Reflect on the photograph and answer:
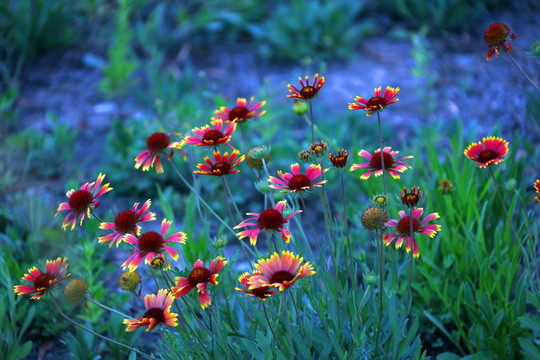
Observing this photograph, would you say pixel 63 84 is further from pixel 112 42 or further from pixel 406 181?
pixel 406 181

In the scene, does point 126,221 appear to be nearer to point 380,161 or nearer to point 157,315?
point 157,315

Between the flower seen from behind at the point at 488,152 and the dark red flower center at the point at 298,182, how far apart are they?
0.44 meters

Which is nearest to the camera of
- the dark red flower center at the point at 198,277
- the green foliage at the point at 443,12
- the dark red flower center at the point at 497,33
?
the dark red flower center at the point at 198,277

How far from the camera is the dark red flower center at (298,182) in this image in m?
1.20

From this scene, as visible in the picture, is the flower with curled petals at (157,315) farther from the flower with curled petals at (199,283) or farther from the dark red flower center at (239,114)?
the dark red flower center at (239,114)

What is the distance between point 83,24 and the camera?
4.71 metres

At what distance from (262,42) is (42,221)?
282 centimetres

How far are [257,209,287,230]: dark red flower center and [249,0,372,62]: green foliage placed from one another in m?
3.10

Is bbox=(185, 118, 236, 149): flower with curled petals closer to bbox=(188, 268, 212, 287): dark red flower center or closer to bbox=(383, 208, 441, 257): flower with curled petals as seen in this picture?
bbox=(188, 268, 212, 287): dark red flower center

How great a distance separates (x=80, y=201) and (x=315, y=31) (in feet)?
10.5

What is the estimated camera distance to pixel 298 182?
1204 millimetres

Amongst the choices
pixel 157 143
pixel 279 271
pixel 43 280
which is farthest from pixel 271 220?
pixel 43 280

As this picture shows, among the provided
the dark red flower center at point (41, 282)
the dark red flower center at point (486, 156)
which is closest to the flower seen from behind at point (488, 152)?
the dark red flower center at point (486, 156)

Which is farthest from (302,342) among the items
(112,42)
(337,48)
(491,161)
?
(112,42)
